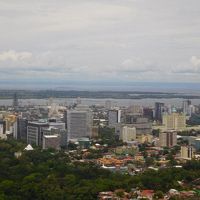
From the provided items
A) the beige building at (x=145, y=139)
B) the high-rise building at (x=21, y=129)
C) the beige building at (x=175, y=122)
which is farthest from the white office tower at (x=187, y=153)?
the beige building at (x=175, y=122)

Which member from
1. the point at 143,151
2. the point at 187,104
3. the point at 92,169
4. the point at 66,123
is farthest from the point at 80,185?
the point at 187,104

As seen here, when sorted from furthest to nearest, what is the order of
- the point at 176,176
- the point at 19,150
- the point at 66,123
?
the point at 66,123, the point at 19,150, the point at 176,176

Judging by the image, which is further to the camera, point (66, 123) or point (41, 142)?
point (66, 123)

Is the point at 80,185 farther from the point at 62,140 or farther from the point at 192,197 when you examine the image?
the point at 62,140

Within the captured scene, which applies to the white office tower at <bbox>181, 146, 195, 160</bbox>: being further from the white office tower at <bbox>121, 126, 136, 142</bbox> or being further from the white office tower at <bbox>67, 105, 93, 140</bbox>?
the white office tower at <bbox>67, 105, 93, 140</bbox>

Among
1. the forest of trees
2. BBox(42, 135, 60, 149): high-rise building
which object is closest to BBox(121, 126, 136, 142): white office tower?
BBox(42, 135, 60, 149): high-rise building

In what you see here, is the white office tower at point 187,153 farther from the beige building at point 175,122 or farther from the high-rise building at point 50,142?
the beige building at point 175,122
